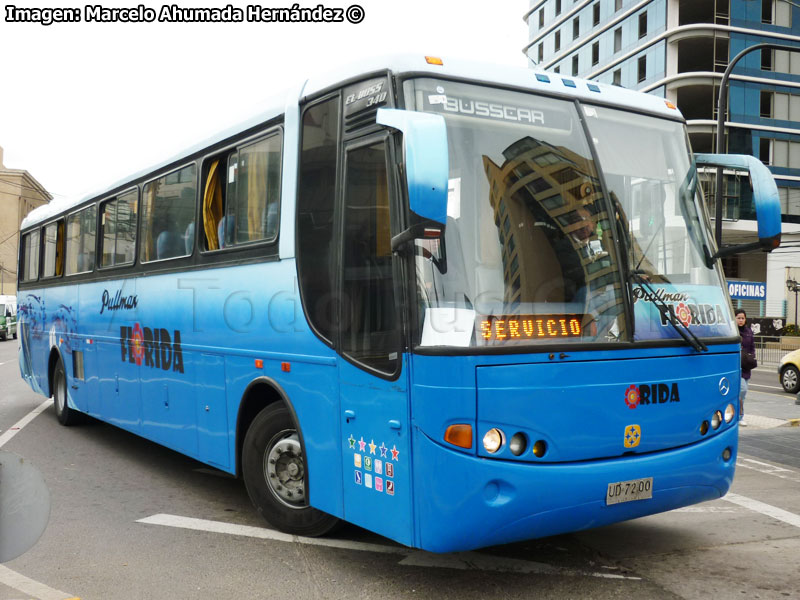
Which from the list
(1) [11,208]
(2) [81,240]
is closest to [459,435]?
(2) [81,240]

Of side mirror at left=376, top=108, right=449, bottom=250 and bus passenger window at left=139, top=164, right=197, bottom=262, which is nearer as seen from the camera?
side mirror at left=376, top=108, right=449, bottom=250

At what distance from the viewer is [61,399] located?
12125mm

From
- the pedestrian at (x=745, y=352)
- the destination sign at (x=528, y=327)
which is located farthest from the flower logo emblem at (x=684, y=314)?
the pedestrian at (x=745, y=352)

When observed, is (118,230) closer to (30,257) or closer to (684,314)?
(30,257)

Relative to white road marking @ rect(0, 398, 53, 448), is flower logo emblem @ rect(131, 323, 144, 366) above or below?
above

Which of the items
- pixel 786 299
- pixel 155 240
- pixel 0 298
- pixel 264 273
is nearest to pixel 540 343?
pixel 264 273

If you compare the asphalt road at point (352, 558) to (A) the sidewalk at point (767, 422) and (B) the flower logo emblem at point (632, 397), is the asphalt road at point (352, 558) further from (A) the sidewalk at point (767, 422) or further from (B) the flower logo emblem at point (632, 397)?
(A) the sidewalk at point (767, 422)

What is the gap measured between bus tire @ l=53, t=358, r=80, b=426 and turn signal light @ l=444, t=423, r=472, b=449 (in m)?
8.80

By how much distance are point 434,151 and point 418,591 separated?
2.59m

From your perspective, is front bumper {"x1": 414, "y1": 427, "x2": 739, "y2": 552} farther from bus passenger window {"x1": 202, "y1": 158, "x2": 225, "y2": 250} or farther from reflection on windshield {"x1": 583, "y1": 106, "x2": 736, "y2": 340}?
bus passenger window {"x1": 202, "y1": 158, "x2": 225, "y2": 250}

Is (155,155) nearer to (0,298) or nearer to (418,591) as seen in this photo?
(418,591)

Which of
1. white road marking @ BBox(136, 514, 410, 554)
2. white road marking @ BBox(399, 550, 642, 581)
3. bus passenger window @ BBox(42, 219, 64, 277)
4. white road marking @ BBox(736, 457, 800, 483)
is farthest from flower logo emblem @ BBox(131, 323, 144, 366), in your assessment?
white road marking @ BBox(736, 457, 800, 483)

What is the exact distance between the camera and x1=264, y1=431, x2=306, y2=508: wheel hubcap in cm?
591

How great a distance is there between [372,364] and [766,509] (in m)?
4.34
